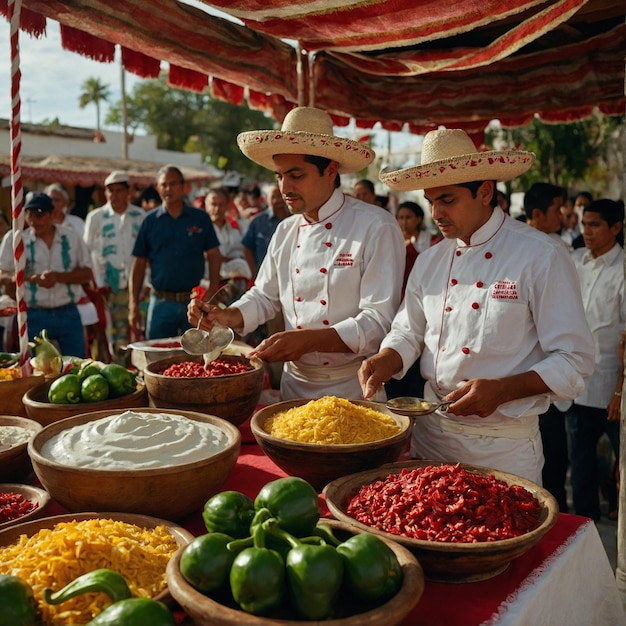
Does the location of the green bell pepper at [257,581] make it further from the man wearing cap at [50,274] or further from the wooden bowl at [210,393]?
the man wearing cap at [50,274]

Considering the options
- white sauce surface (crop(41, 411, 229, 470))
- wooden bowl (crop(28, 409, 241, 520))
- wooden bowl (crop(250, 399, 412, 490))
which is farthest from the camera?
wooden bowl (crop(250, 399, 412, 490))

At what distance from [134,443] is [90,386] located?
0.55 meters

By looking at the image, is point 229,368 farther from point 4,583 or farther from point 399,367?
point 4,583

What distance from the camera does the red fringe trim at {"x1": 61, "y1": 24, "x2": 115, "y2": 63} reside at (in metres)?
2.96

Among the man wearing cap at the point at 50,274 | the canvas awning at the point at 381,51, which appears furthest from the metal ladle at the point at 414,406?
the man wearing cap at the point at 50,274

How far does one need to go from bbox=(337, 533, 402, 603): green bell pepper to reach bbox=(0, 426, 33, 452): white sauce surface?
1164 millimetres

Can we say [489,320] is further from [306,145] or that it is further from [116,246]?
[116,246]

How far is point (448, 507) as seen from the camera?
1.42 meters

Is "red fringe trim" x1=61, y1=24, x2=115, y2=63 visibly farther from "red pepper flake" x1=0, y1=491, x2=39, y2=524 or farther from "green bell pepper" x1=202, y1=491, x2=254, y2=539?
"green bell pepper" x1=202, y1=491, x2=254, y2=539

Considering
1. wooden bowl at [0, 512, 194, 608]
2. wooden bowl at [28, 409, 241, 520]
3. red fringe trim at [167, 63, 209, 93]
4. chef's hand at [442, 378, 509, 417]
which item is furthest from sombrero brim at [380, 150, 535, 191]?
red fringe trim at [167, 63, 209, 93]

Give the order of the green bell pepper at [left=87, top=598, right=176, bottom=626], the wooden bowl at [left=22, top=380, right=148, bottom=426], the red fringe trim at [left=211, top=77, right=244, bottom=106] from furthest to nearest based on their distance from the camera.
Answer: the red fringe trim at [left=211, top=77, right=244, bottom=106] < the wooden bowl at [left=22, top=380, right=148, bottom=426] < the green bell pepper at [left=87, top=598, right=176, bottom=626]

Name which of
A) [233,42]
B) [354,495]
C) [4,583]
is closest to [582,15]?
[233,42]

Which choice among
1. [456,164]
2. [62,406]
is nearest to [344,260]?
[456,164]

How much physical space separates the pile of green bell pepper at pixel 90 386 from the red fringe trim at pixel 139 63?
196 cm
